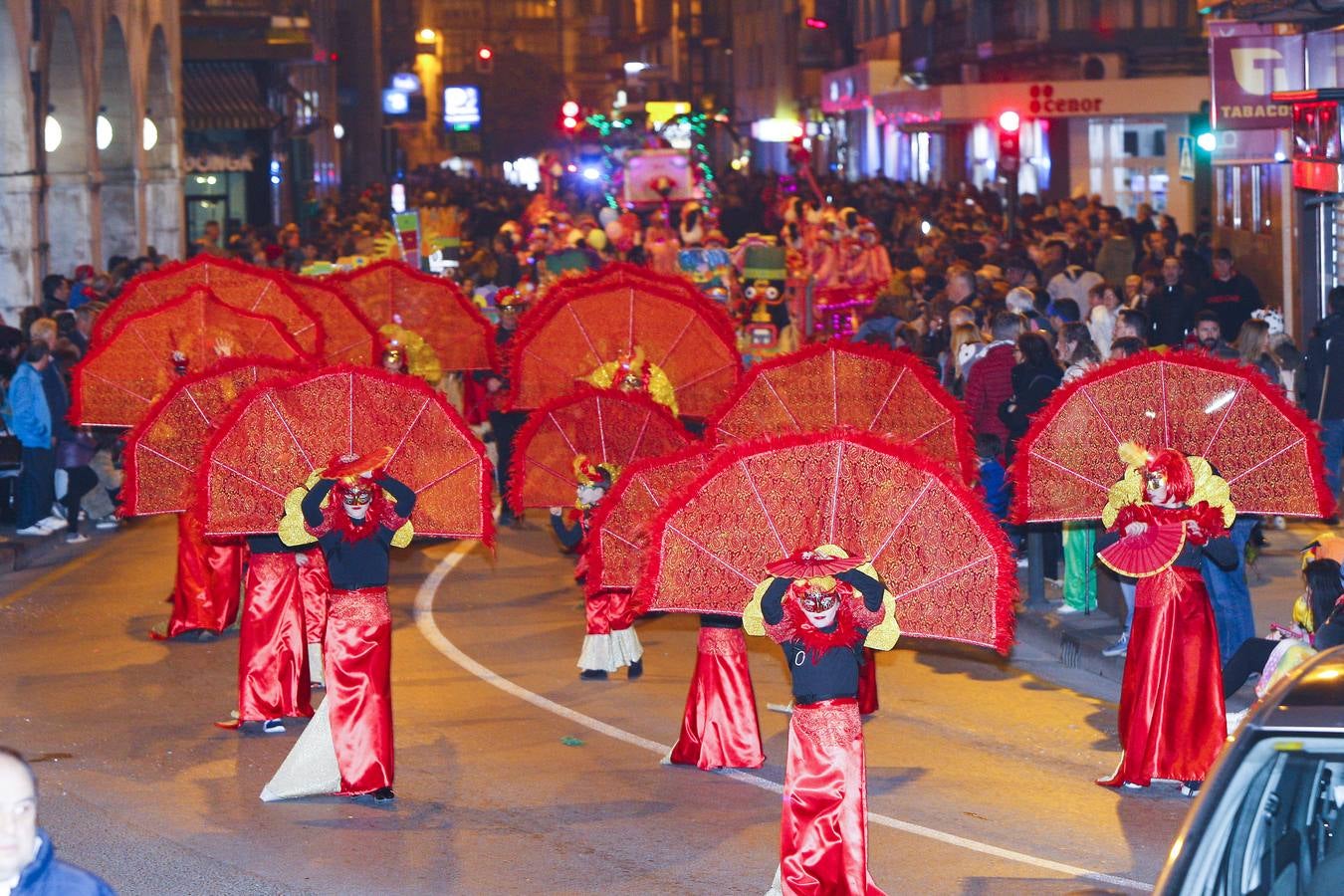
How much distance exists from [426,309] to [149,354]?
4.74 m

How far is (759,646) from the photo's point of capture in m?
14.4

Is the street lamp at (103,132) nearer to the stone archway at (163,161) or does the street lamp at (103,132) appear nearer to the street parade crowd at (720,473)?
the stone archway at (163,161)

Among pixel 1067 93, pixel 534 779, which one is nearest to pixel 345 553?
pixel 534 779

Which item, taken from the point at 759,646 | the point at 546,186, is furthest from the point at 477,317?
the point at 546,186

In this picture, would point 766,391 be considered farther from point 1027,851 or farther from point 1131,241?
point 1131,241

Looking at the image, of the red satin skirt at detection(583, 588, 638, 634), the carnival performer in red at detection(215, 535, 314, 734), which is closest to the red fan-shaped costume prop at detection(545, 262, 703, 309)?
the red satin skirt at detection(583, 588, 638, 634)

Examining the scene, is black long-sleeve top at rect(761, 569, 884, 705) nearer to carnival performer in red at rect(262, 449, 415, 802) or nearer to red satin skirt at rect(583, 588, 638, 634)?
carnival performer in red at rect(262, 449, 415, 802)

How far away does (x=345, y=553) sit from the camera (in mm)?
10164

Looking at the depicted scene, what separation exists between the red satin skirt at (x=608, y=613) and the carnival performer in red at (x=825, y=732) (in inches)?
178

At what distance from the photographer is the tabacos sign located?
20500mm

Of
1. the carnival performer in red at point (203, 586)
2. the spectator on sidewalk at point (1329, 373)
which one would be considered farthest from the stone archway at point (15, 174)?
the spectator on sidewalk at point (1329, 373)

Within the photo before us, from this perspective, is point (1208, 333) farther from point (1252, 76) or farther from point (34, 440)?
point (34, 440)

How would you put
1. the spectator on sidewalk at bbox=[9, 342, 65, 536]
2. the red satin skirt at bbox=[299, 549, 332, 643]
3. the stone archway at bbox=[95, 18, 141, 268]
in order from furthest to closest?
the stone archway at bbox=[95, 18, 141, 268], the spectator on sidewalk at bbox=[9, 342, 65, 536], the red satin skirt at bbox=[299, 549, 332, 643]

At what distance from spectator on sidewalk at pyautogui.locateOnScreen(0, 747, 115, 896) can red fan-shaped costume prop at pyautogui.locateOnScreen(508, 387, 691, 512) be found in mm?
8055
